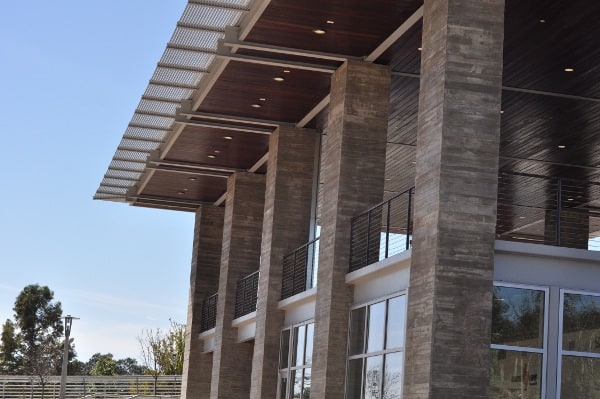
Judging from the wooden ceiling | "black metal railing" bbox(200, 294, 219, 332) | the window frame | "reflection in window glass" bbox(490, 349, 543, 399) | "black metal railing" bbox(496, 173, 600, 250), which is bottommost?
"reflection in window glass" bbox(490, 349, 543, 399)

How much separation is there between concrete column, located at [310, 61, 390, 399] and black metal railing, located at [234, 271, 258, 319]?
7.91m

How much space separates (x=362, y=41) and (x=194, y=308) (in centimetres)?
1731

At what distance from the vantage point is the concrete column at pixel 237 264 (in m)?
30.6

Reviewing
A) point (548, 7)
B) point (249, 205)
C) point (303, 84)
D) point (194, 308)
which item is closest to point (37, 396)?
point (194, 308)

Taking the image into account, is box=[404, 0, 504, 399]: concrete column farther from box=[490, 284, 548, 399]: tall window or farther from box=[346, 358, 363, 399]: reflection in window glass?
box=[346, 358, 363, 399]: reflection in window glass

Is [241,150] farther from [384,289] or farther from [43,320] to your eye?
[43,320]

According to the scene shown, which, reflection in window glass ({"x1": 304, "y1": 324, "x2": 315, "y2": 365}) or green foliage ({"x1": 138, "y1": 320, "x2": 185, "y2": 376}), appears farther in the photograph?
green foliage ({"x1": 138, "y1": 320, "x2": 185, "y2": 376})

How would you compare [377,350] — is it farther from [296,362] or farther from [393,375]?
[296,362]

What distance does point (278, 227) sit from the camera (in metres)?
26.7

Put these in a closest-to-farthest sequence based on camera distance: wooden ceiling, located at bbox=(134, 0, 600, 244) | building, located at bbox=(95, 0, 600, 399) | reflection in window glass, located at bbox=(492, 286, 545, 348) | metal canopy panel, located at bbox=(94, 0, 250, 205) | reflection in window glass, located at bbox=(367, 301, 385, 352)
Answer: building, located at bbox=(95, 0, 600, 399)
reflection in window glass, located at bbox=(492, 286, 545, 348)
wooden ceiling, located at bbox=(134, 0, 600, 244)
reflection in window glass, located at bbox=(367, 301, 385, 352)
metal canopy panel, located at bbox=(94, 0, 250, 205)

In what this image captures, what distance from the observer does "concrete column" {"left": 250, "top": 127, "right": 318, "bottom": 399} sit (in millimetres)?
26266

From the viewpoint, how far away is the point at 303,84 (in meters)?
23.6

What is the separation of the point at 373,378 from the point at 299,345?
527 cm

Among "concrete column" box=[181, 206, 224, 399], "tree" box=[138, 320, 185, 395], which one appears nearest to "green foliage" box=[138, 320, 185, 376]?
"tree" box=[138, 320, 185, 395]
